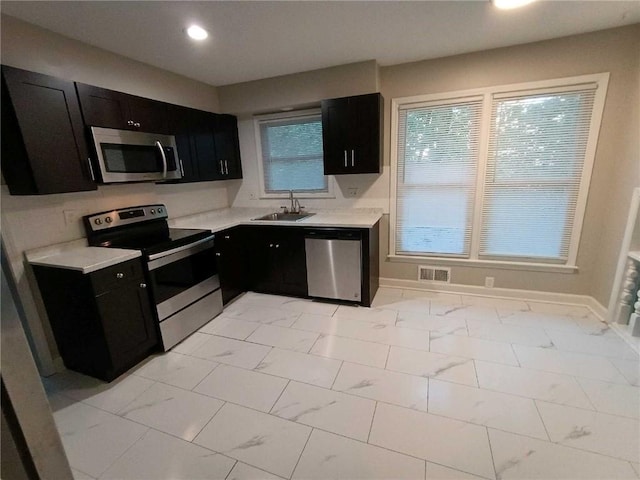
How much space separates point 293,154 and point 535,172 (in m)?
2.62

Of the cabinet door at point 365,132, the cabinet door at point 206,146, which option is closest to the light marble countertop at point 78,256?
the cabinet door at point 206,146

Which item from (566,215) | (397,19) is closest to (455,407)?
(566,215)

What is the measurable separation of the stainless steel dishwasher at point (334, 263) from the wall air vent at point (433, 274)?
873 millimetres

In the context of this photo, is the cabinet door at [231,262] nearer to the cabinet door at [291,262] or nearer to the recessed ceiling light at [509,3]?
the cabinet door at [291,262]

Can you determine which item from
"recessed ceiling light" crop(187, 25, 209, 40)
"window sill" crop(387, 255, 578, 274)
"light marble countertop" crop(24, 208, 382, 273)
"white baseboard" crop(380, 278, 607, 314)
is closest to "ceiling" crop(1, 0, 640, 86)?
"recessed ceiling light" crop(187, 25, 209, 40)

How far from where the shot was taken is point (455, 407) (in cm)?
178

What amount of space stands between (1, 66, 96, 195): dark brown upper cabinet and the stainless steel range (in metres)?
0.45

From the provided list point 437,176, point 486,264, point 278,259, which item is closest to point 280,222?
point 278,259

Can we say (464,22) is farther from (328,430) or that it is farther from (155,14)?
(328,430)

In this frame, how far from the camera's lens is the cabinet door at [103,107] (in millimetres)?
2137

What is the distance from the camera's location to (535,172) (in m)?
2.79

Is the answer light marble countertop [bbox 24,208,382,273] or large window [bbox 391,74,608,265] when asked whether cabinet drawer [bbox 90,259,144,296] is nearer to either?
light marble countertop [bbox 24,208,382,273]

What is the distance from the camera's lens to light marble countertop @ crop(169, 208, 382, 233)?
2969 mm

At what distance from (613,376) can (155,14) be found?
3975mm
